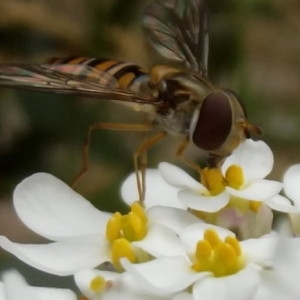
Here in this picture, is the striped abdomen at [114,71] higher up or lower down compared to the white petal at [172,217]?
higher up

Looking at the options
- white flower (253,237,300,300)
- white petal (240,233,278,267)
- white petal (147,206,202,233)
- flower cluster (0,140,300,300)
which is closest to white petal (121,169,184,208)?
flower cluster (0,140,300,300)

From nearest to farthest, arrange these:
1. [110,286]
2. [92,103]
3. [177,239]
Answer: [110,286]
[177,239]
[92,103]

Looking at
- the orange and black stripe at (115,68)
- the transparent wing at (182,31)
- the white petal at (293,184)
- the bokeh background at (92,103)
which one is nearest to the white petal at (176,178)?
the white petal at (293,184)

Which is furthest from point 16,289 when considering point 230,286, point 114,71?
point 114,71

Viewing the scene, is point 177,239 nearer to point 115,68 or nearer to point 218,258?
point 218,258

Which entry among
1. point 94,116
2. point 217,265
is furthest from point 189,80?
point 94,116

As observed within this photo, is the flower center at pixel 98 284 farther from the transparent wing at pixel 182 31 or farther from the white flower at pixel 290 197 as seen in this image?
the transparent wing at pixel 182 31

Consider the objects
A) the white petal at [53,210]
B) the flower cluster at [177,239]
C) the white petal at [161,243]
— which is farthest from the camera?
the white petal at [53,210]
